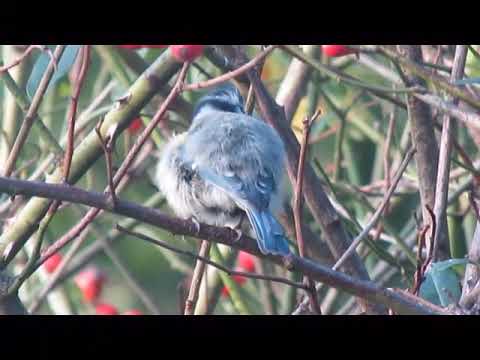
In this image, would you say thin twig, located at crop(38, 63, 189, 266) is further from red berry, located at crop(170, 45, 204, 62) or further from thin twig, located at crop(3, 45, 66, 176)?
thin twig, located at crop(3, 45, 66, 176)

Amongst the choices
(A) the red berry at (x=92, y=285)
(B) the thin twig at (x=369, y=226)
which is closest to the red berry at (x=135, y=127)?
(A) the red berry at (x=92, y=285)

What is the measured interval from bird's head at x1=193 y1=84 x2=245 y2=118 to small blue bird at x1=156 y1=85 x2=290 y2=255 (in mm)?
256

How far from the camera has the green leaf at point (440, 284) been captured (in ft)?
6.77

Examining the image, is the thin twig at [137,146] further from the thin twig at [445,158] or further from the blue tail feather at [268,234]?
the thin twig at [445,158]

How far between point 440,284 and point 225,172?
0.78 meters

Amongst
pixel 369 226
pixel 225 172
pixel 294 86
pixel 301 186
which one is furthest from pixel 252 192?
pixel 294 86

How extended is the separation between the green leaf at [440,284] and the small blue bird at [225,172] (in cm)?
52

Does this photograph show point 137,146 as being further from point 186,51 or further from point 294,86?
point 294,86

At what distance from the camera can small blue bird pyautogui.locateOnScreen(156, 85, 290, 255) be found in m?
2.53

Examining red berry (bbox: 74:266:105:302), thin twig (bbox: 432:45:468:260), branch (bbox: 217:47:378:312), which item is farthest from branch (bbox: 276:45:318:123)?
red berry (bbox: 74:266:105:302)

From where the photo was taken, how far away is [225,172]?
8.46ft
